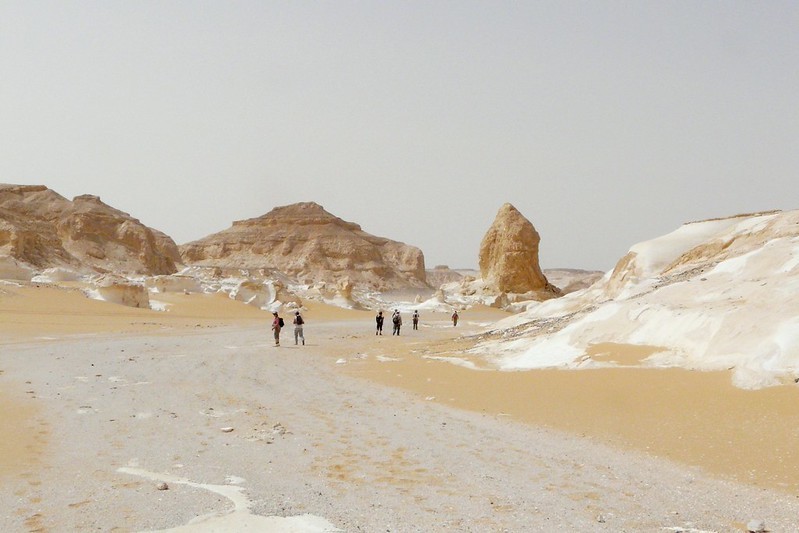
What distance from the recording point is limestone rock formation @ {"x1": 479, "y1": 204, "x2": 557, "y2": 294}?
65.4 meters

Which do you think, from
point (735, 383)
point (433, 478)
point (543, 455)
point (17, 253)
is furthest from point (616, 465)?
point (17, 253)

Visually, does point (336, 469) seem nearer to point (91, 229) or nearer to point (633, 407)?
point (633, 407)

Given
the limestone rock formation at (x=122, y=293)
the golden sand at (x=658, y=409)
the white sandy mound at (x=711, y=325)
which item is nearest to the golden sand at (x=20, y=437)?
the golden sand at (x=658, y=409)

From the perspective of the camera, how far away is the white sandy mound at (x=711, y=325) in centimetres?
905

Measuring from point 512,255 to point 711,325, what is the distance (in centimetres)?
5502

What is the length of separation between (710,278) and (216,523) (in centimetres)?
1244

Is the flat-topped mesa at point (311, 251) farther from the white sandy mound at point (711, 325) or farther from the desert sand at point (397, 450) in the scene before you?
the desert sand at point (397, 450)

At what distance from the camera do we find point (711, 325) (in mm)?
10758

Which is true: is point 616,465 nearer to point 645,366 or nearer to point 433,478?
point 433,478

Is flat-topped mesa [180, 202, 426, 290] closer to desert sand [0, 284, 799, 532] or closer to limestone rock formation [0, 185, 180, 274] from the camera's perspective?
limestone rock formation [0, 185, 180, 274]

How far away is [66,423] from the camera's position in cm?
831

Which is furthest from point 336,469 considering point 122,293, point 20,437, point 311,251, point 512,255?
point 311,251

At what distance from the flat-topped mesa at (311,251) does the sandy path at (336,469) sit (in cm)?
9582

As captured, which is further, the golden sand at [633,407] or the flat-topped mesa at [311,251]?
the flat-topped mesa at [311,251]
